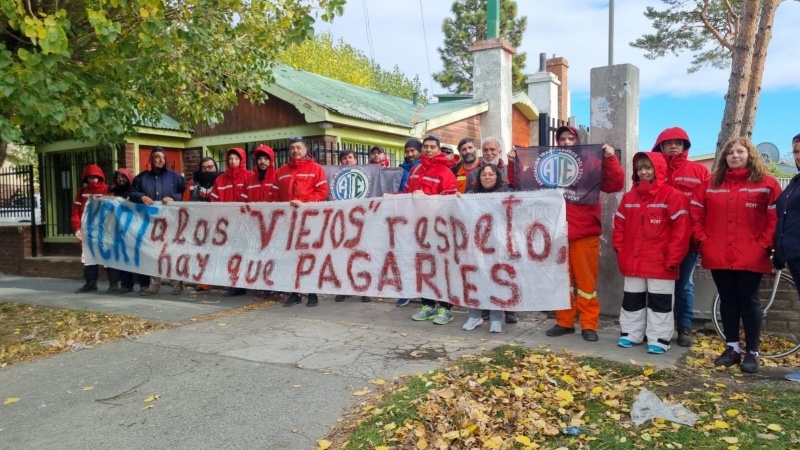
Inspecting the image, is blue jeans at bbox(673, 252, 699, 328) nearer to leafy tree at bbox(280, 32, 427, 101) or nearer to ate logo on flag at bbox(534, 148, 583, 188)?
ate logo on flag at bbox(534, 148, 583, 188)

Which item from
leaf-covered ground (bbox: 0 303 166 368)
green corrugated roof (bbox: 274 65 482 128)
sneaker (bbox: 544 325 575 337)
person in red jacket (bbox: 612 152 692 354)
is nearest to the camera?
person in red jacket (bbox: 612 152 692 354)

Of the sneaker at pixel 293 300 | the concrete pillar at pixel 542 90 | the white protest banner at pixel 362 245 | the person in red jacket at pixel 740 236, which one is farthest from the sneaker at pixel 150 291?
the concrete pillar at pixel 542 90

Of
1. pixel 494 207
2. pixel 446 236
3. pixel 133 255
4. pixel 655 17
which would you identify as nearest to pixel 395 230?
pixel 446 236

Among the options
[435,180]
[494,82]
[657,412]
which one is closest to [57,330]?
[435,180]

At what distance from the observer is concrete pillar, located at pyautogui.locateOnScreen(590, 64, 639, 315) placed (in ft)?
20.3

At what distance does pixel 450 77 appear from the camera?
42906 millimetres

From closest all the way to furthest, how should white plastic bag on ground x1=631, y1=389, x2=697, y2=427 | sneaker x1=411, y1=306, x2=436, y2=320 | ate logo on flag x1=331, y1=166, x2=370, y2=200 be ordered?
white plastic bag on ground x1=631, y1=389, x2=697, y2=427, sneaker x1=411, y1=306, x2=436, y2=320, ate logo on flag x1=331, y1=166, x2=370, y2=200

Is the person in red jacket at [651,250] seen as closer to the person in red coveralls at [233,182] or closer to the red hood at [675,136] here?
the red hood at [675,136]

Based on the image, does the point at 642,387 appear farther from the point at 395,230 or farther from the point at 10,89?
the point at 10,89

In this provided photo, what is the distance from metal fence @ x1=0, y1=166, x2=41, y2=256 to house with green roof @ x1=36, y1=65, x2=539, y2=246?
41 cm

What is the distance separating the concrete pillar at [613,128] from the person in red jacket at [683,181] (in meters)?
0.84

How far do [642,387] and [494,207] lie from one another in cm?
228

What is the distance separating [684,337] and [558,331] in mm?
1116

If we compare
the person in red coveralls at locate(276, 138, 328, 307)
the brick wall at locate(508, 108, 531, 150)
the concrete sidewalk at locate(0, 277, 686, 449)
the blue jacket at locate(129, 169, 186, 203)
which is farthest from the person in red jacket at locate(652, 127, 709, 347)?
the brick wall at locate(508, 108, 531, 150)
